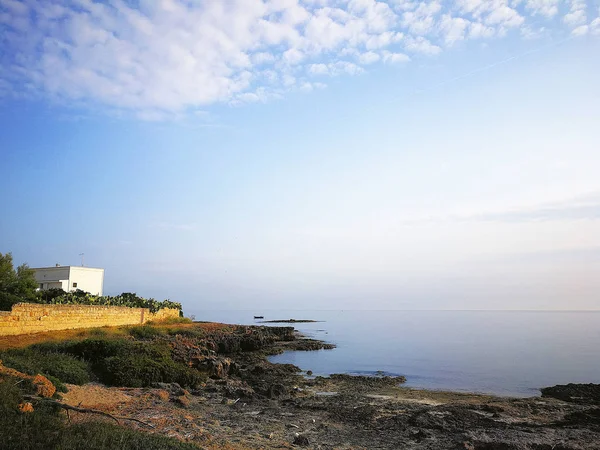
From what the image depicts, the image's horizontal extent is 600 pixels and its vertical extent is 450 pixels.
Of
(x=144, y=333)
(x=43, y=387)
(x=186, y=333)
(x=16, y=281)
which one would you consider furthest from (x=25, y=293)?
(x=43, y=387)

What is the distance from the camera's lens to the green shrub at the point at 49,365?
37.7 ft

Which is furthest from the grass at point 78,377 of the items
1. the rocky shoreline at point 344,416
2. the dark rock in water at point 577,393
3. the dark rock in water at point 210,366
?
the dark rock in water at point 577,393

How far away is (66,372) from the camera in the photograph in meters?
13.2

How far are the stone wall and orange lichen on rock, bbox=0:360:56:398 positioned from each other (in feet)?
40.7

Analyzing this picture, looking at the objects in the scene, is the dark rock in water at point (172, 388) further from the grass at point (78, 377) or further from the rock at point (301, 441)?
the rock at point (301, 441)

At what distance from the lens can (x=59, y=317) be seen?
24.7m

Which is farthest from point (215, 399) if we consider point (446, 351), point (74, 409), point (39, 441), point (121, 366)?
point (446, 351)

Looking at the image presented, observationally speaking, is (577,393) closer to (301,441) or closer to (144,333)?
(301,441)

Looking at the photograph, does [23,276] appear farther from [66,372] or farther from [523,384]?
[523,384]

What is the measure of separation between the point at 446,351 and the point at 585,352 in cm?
1240

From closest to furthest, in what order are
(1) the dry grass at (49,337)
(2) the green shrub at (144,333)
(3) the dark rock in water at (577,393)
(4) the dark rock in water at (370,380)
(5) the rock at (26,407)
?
1. (5) the rock at (26,407)
2. (1) the dry grass at (49,337)
3. (3) the dark rock in water at (577,393)
4. (4) the dark rock in water at (370,380)
5. (2) the green shrub at (144,333)

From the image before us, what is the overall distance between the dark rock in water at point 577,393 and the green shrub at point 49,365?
62.2 feet

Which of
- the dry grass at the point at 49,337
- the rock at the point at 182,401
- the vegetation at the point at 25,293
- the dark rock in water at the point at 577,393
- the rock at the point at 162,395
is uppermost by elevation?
the vegetation at the point at 25,293

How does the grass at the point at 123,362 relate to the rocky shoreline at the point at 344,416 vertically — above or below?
above
